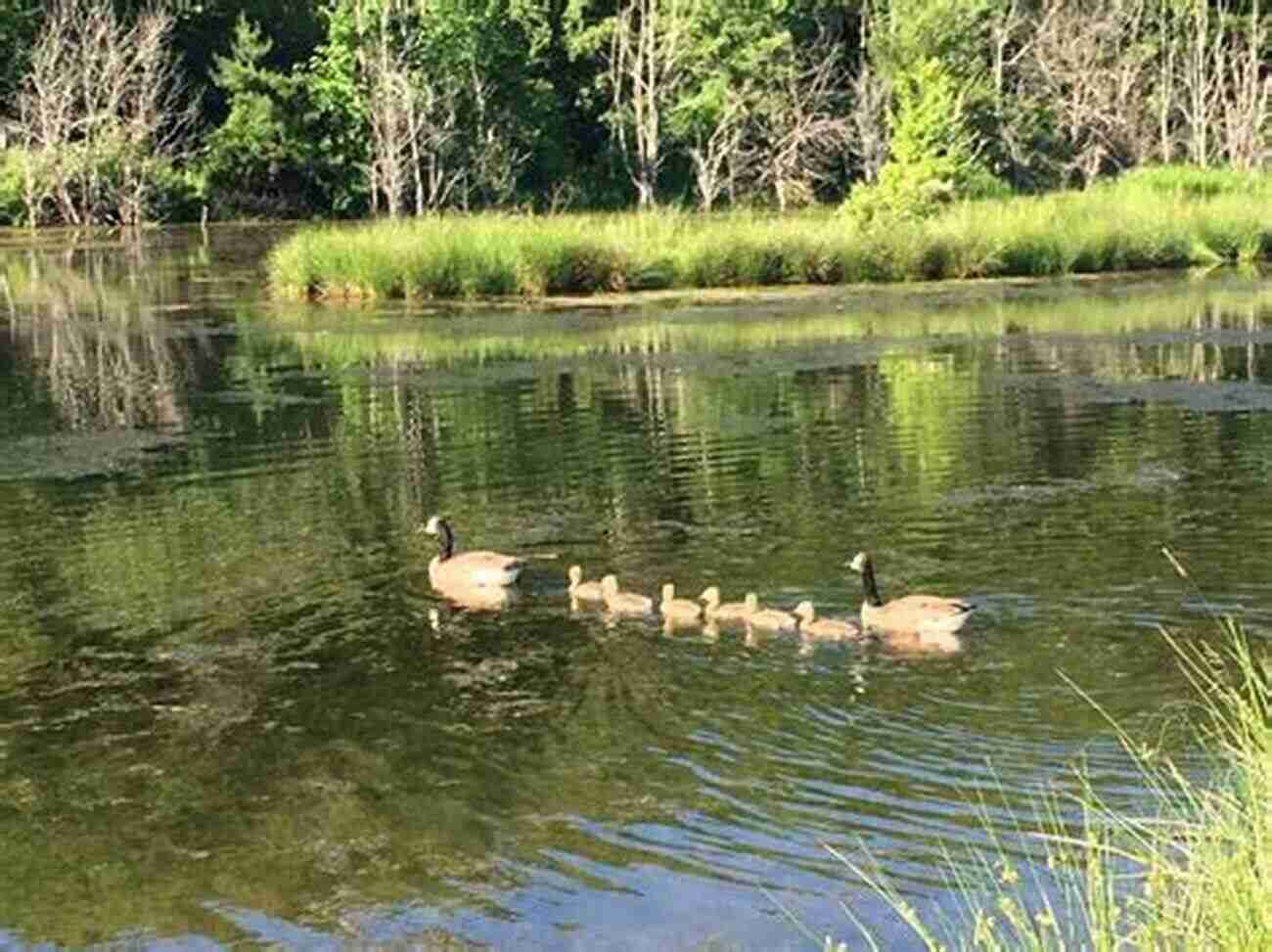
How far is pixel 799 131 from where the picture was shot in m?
78.4

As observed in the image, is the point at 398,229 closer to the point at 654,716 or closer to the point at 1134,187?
the point at 1134,187

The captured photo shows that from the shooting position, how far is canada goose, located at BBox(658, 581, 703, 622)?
44.3 ft

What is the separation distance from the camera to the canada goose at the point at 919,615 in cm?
1248

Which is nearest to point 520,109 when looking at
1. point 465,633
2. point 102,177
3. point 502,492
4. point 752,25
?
point 752,25

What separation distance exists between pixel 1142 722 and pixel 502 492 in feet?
32.7

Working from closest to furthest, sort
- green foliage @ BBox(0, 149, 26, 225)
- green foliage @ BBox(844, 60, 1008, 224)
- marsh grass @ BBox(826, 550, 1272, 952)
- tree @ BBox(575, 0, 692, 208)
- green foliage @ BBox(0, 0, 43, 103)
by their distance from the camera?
1. marsh grass @ BBox(826, 550, 1272, 952)
2. green foliage @ BBox(844, 60, 1008, 224)
3. green foliage @ BBox(0, 149, 26, 225)
4. tree @ BBox(575, 0, 692, 208)
5. green foliage @ BBox(0, 0, 43, 103)

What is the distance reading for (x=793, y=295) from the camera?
4166cm

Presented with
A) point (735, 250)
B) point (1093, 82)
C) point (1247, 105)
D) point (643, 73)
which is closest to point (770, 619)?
point (735, 250)

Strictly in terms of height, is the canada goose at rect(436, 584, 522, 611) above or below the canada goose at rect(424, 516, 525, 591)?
below

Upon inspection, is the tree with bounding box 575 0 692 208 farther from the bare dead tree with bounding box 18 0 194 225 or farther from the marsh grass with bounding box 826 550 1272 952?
the marsh grass with bounding box 826 550 1272 952

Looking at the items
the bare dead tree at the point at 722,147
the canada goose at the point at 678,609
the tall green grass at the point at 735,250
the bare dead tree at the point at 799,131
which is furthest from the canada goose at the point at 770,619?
the bare dead tree at the point at 799,131

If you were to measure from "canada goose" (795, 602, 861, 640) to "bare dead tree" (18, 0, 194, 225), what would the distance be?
6789cm

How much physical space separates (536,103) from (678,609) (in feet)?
236

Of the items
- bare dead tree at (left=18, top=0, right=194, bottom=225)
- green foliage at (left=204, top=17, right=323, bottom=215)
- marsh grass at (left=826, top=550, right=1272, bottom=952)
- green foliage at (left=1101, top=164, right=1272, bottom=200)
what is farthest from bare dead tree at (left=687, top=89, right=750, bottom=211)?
marsh grass at (left=826, top=550, right=1272, bottom=952)
